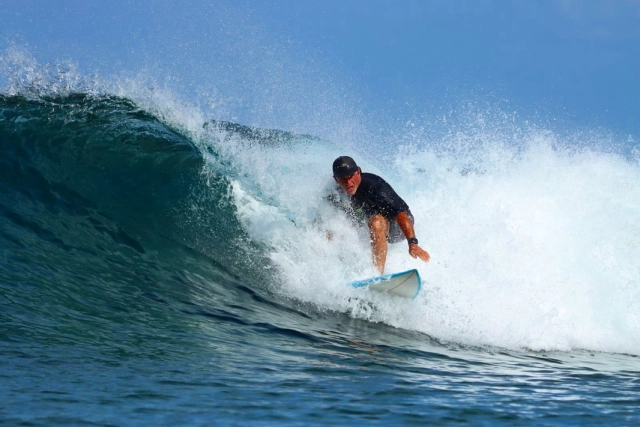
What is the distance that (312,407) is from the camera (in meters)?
3.26

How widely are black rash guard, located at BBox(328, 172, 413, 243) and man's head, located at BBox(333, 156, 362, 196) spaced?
Answer: 0.80 feet

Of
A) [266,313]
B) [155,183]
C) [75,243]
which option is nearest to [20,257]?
[75,243]

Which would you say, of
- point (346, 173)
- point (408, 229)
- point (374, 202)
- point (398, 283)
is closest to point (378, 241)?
point (408, 229)

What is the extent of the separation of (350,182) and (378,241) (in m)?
0.77

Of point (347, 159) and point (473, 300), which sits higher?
point (347, 159)

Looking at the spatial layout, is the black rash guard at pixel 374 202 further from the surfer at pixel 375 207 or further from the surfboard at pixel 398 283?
the surfboard at pixel 398 283

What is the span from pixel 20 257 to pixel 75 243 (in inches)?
33.8

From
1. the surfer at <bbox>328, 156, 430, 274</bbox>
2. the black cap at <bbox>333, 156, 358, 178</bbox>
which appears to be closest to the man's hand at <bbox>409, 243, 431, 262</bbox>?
the surfer at <bbox>328, 156, 430, 274</bbox>

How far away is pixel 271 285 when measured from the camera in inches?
293

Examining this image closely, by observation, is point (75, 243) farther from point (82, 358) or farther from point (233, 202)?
point (82, 358)

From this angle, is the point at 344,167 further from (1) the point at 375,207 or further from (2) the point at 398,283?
(2) the point at 398,283

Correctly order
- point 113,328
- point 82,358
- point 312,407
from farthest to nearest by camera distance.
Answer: point 113,328 < point 82,358 < point 312,407

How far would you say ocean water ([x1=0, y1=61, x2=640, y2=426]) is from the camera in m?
3.48

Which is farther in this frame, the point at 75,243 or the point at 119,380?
the point at 75,243
